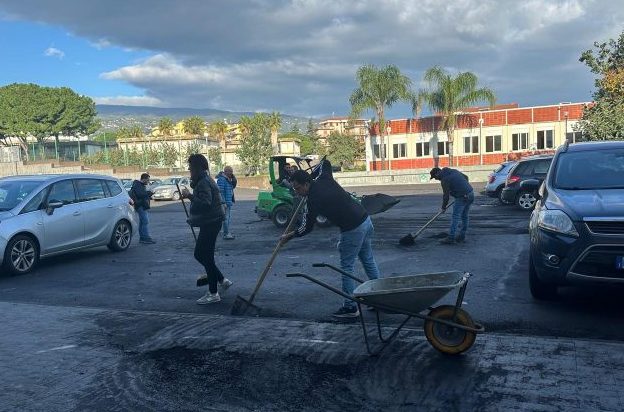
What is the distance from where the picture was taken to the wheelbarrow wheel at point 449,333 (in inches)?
195

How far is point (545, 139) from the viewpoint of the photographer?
51438mm

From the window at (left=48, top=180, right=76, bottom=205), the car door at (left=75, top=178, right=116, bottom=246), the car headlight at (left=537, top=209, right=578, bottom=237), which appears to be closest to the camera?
the car headlight at (left=537, top=209, right=578, bottom=237)

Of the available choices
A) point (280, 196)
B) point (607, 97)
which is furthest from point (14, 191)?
point (607, 97)

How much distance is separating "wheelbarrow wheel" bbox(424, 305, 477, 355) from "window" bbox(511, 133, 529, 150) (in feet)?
167

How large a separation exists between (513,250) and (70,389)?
8185 millimetres

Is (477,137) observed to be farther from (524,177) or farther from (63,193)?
(63,193)

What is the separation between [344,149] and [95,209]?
64.6 meters

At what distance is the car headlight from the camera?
581cm

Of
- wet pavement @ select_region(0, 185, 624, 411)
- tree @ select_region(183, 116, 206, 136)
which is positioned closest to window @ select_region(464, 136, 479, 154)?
tree @ select_region(183, 116, 206, 136)

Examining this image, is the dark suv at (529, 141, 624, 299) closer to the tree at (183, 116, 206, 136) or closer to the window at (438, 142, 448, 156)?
the window at (438, 142, 448, 156)

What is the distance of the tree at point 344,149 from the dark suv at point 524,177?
183 ft

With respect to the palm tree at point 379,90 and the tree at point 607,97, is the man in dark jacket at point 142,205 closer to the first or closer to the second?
the tree at point 607,97

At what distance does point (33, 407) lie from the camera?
171 inches

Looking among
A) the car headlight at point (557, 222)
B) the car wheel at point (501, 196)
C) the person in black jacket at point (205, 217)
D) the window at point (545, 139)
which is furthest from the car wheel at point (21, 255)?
the window at point (545, 139)
